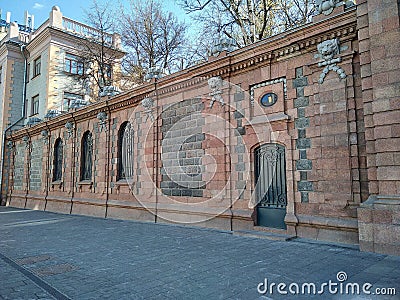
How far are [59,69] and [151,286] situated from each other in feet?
71.8

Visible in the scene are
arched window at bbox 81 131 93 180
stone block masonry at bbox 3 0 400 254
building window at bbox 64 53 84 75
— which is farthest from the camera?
→ building window at bbox 64 53 84 75

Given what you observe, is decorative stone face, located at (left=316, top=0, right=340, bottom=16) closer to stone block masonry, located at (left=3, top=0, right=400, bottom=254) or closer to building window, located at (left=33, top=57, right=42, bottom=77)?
stone block masonry, located at (left=3, top=0, right=400, bottom=254)

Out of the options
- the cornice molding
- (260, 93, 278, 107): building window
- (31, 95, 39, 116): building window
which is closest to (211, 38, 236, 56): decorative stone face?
the cornice molding

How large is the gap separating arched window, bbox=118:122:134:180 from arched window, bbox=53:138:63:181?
19.5ft

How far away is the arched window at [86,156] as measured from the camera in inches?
586

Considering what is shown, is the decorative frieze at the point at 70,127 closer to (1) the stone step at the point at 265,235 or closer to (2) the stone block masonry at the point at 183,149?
(2) the stone block masonry at the point at 183,149

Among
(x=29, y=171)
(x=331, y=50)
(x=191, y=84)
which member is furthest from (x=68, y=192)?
(x=331, y=50)

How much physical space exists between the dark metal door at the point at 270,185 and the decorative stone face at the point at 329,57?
2.13 m

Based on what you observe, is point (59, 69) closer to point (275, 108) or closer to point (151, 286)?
point (275, 108)

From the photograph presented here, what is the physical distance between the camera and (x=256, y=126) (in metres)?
8.29

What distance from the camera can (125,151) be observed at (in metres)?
12.9

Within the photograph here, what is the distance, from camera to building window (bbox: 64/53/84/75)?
22775 mm

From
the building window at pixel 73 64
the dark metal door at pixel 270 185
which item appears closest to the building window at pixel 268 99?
the dark metal door at pixel 270 185

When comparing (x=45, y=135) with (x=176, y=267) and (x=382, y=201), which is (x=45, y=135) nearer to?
(x=176, y=267)
